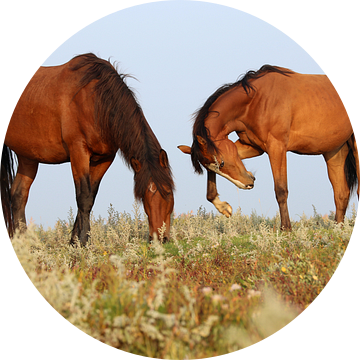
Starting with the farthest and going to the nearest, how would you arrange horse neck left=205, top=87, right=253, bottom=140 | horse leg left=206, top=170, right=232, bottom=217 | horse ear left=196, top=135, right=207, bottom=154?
horse leg left=206, top=170, right=232, bottom=217 → horse neck left=205, top=87, right=253, bottom=140 → horse ear left=196, top=135, right=207, bottom=154

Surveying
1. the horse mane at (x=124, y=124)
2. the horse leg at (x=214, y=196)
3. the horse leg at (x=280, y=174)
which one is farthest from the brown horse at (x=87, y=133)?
the horse leg at (x=280, y=174)

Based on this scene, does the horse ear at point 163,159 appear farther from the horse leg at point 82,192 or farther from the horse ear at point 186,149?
the horse leg at point 82,192

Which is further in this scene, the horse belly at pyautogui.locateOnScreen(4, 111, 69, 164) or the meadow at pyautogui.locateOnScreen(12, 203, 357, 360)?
the horse belly at pyautogui.locateOnScreen(4, 111, 69, 164)

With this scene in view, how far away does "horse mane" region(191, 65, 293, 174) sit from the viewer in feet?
21.0

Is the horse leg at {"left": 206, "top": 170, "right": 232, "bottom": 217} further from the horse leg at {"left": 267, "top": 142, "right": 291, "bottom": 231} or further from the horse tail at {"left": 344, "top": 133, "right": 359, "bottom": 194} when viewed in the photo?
the horse tail at {"left": 344, "top": 133, "right": 359, "bottom": 194}

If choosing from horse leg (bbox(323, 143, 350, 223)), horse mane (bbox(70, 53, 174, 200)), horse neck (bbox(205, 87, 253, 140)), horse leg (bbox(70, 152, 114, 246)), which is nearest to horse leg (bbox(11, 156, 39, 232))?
horse leg (bbox(70, 152, 114, 246))

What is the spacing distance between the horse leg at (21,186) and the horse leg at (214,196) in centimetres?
359

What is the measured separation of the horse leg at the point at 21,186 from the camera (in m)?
7.36

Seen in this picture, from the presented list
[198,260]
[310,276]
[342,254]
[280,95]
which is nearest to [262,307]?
[310,276]

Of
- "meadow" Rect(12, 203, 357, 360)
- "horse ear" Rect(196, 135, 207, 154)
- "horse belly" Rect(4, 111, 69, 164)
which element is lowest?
"meadow" Rect(12, 203, 357, 360)

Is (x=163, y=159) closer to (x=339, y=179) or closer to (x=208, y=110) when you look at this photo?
(x=208, y=110)

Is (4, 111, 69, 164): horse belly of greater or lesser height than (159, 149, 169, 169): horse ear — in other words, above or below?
above

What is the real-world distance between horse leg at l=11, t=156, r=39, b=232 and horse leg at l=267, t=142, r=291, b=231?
4733 mm

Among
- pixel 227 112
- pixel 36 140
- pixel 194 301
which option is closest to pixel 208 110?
pixel 227 112
